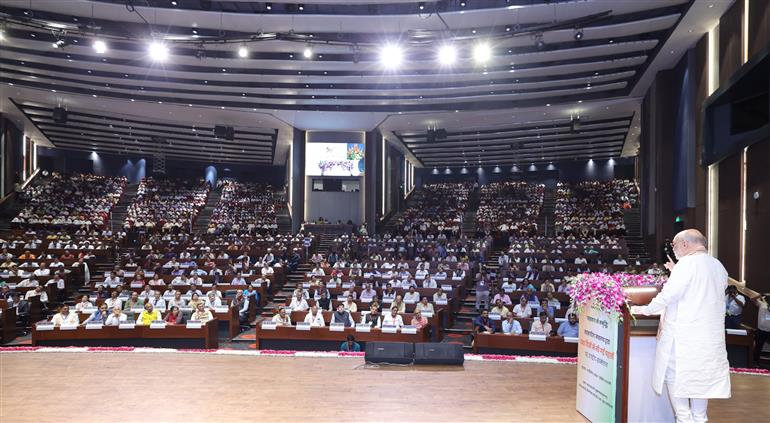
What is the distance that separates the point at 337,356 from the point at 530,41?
36.5ft

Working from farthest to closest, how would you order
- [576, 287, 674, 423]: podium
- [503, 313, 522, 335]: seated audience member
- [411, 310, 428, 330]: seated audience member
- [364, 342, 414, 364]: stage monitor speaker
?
[411, 310, 428, 330]: seated audience member, [503, 313, 522, 335]: seated audience member, [364, 342, 414, 364]: stage monitor speaker, [576, 287, 674, 423]: podium

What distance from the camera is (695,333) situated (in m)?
3.67

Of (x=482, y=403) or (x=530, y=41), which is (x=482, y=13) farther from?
(x=482, y=403)

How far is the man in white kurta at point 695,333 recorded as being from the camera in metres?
3.64

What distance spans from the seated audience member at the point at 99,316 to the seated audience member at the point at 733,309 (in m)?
10.6

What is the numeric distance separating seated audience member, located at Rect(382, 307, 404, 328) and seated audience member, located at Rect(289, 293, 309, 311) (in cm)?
209

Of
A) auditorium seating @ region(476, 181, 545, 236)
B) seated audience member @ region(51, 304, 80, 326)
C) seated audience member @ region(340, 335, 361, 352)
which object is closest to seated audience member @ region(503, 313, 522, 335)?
seated audience member @ region(340, 335, 361, 352)

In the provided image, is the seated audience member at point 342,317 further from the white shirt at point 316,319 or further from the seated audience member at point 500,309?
the seated audience member at point 500,309

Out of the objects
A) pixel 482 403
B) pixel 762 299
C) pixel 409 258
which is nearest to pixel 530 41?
pixel 409 258

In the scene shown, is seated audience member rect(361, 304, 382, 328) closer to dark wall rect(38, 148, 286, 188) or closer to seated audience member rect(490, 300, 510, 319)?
seated audience member rect(490, 300, 510, 319)

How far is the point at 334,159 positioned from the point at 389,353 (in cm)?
1955

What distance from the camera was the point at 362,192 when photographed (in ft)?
86.2

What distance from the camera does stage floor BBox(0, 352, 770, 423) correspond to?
495cm

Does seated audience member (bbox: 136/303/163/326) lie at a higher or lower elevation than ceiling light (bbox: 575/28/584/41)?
lower
